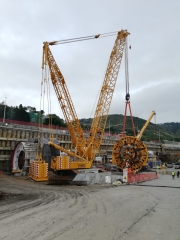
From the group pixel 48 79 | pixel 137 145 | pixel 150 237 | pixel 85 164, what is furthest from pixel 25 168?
pixel 150 237

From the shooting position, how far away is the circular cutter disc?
28438mm

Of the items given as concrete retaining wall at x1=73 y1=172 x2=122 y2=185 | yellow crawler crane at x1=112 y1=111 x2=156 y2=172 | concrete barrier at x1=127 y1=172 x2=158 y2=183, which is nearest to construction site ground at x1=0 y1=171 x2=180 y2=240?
concrete barrier at x1=127 y1=172 x2=158 y2=183

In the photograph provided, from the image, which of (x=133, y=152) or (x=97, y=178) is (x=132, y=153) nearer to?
(x=133, y=152)

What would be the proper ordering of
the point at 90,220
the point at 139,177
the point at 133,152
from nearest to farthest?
the point at 90,220 → the point at 139,177 → the point at 133,152

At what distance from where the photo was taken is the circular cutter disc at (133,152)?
28.4 m

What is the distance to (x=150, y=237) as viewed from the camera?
6.56 meters

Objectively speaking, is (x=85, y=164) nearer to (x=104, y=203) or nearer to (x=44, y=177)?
(x=44, y=177)

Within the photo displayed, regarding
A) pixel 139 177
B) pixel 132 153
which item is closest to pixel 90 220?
pixel 139 177

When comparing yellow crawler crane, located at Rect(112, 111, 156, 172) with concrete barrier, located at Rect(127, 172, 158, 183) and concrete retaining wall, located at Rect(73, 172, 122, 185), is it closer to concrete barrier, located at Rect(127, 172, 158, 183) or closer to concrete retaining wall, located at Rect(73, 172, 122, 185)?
concrete barrier, located at Rect(127, 172, 158, 183)

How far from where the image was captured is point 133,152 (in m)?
28.7

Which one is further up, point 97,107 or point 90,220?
point 97,107

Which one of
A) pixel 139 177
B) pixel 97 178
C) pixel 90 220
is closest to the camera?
pixel 90 220

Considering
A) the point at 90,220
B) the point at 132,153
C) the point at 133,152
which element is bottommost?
the point at 90,220

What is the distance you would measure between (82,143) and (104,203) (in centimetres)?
1979
